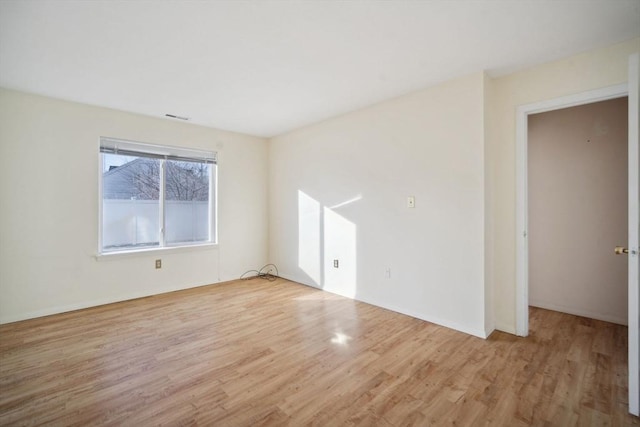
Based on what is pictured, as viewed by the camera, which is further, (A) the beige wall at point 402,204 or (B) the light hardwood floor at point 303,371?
(A) the beige wall at point 402,204

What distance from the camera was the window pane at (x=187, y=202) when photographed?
4182 mm

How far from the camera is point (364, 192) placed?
3598 millimetres

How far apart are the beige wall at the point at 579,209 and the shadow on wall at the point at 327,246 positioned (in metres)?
2.13

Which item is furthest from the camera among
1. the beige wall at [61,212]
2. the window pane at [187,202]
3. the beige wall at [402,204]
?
the window pane at [187,202]

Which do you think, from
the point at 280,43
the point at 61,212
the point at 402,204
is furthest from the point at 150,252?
the point at 402,204

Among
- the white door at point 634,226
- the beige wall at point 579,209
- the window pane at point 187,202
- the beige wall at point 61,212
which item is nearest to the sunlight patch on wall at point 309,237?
the window pane at point 187,202

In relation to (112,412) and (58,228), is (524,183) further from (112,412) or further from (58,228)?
(58,228)

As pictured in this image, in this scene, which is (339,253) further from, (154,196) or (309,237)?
(154,196)

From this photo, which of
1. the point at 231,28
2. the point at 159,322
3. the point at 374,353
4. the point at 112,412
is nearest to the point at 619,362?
the point at 374,353

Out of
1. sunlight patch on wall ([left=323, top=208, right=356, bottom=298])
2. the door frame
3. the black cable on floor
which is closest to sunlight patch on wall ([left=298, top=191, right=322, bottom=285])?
sunlight patch on wall ([left=323, top=208, right=356, bottom=298])

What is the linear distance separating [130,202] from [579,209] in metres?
5.34

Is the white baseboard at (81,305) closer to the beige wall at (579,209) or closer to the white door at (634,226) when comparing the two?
the white door at (634,226)

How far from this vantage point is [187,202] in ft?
14.3

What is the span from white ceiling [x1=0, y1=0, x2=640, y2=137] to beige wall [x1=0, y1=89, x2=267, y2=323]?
36cm
